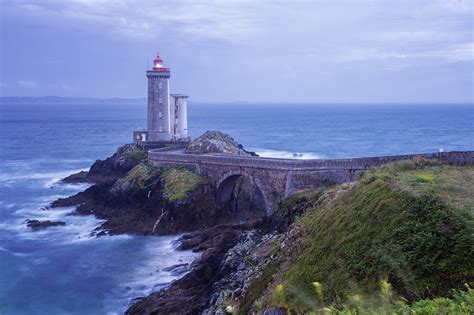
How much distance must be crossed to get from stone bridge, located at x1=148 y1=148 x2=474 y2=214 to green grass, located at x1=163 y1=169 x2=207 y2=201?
87 cm

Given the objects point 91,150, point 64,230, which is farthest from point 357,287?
point 91,150

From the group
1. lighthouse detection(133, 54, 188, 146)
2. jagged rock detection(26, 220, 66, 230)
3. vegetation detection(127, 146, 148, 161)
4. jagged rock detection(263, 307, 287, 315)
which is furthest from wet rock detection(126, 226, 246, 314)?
lighthouse detection(133, 54, 188, 146)

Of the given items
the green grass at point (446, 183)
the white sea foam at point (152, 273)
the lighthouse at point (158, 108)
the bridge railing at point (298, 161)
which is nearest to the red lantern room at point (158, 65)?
the lighthouse at point (158, 108)

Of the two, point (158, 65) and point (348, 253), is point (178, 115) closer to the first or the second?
point (158, 65)

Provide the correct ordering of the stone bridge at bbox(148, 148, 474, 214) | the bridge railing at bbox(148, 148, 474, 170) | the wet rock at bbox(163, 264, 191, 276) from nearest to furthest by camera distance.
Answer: the bridge railing at bbox(148, 148, 474, 170)
the wet rock at bbox(163, 264, 191, 276)
the stone bridge at bbox(148, 148, 474, 214)

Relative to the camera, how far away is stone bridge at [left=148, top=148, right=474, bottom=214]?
105 feet

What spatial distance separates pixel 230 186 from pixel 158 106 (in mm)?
19511

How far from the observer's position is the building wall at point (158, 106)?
57.0 meters

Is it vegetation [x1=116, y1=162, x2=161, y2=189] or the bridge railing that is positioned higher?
the bridge railing

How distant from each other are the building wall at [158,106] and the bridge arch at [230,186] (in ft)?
63.3

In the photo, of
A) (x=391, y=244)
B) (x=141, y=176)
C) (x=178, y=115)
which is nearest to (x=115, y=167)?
(x=178, y=115)

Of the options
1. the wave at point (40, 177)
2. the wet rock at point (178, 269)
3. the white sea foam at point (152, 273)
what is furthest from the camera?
the wave at point (40, 177)

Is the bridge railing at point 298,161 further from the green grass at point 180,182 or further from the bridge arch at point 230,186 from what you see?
the green grass at point 180,182

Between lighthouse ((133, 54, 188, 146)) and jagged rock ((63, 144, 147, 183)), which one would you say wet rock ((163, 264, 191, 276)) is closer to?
jagged rock ((63, 144, 147, 183))
